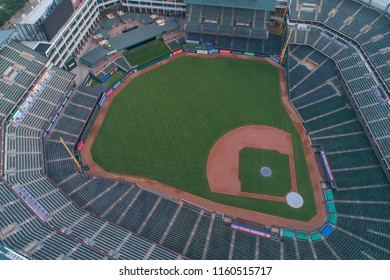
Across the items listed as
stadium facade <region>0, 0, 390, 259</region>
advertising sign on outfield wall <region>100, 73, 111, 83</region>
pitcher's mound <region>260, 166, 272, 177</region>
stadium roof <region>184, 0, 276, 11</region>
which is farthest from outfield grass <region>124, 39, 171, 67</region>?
pitcher's mound <region>260, 166, 272, 177</region>

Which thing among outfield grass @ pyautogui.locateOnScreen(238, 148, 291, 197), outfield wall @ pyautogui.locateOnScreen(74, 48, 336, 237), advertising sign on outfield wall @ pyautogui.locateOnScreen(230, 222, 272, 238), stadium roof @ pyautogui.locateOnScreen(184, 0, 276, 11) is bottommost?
advertising sign on outfield wall @ pyautogui.locateOnScreen(230, 222, 272, 238)

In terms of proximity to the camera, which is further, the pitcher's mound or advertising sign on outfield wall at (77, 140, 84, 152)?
advertising sign on outfield wall at (77, 140, 84, 152)

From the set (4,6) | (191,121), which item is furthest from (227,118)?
(4,6)

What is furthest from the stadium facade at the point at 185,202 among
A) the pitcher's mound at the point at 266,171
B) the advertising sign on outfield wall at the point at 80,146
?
the pitcher's mound at the point at 266,171

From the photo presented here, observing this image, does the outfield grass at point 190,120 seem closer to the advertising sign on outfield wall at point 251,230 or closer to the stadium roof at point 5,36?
the advertising sign on outfield wall at point 251,230

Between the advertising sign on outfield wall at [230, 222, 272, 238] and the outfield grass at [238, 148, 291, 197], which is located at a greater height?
the outfield grass at [238, 148, 291, 197]

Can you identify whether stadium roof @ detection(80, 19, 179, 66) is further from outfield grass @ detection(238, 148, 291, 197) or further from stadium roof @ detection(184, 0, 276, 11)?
outfield grass @ detection(238, 148, 291, 197)

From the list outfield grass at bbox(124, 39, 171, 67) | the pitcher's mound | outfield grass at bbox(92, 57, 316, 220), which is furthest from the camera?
outfield grass at bbox(124, 39, 171, 67)
